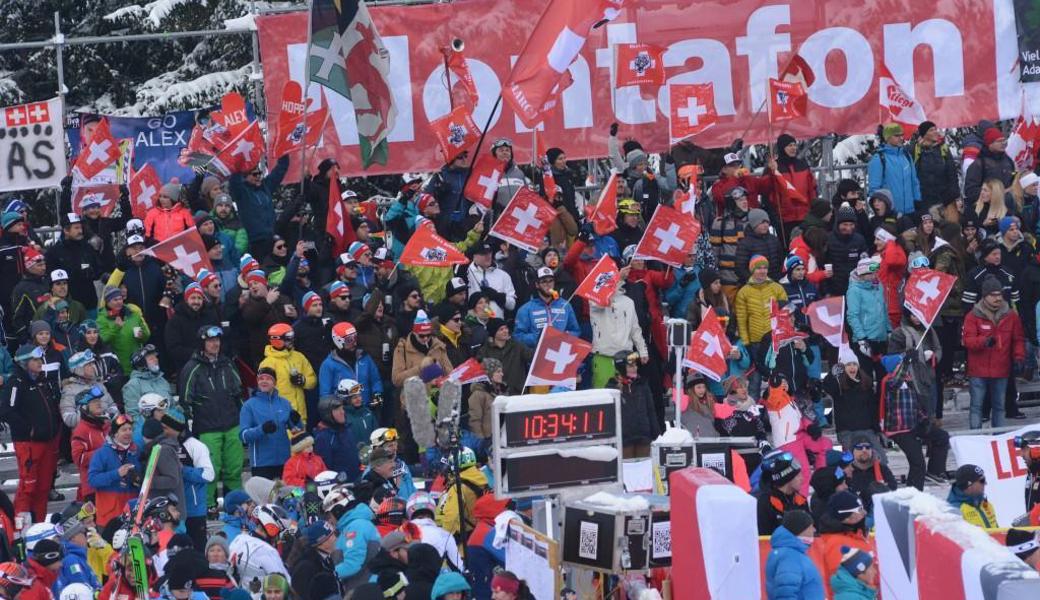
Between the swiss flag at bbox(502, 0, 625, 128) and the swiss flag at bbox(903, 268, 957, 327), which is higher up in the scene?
the swiss flag at bbox(502, 0, 625, 128)

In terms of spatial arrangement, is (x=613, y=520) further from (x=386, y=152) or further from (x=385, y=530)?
(x=386, y=152)

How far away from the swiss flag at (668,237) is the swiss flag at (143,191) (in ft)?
15.2

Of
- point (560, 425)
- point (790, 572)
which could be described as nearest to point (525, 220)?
point (560, 425)

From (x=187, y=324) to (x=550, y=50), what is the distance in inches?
155

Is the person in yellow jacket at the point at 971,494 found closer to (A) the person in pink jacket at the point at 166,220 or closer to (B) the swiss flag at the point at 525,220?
(B) the swiss flag at the point at 525,220

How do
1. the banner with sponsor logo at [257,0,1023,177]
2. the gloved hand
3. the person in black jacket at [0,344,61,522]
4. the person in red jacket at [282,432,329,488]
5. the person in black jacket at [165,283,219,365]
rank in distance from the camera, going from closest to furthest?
1. the person in red jacket at [282,432,329,488]
2. the gloved hand
3. the person in black jacket at [0,344,61,522]
4. the person in black jacket at [165,283,219,365]
5. the banner with sponsor logo at [257,0,1023,177]

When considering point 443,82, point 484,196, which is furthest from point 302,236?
point 443,82

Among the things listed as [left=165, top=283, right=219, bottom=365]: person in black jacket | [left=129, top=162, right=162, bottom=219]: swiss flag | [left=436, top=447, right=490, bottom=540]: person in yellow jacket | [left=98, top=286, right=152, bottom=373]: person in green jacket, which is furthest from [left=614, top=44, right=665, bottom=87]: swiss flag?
[left=436, top=447, right=490, bottom=540]: person in yellow jacket

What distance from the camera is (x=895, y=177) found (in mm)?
20609

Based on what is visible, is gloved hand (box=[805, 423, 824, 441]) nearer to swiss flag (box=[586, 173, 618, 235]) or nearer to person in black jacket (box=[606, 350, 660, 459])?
person in black jacket (box=[606, 350, 660, 459])

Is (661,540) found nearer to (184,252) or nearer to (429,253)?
(429,253)

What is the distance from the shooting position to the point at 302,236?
19391 mm

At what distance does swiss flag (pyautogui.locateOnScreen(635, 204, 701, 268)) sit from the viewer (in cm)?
1869

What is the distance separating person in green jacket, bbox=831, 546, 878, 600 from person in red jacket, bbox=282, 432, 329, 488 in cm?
474
